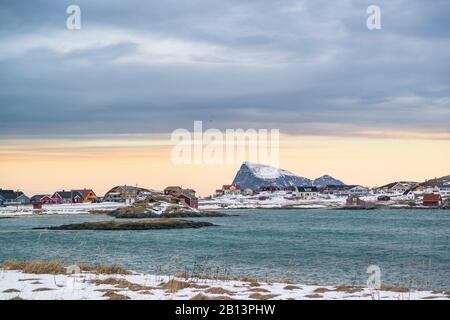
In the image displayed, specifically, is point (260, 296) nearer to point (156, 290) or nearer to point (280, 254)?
point (156, 290)

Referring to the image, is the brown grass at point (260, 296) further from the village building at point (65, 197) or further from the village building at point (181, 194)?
the village building at point (65, 197)

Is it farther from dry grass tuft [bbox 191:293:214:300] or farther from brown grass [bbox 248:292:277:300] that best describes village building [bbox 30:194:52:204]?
brown grass [bbox 248:292:277:300]

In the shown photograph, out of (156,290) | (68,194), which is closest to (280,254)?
(156,290)

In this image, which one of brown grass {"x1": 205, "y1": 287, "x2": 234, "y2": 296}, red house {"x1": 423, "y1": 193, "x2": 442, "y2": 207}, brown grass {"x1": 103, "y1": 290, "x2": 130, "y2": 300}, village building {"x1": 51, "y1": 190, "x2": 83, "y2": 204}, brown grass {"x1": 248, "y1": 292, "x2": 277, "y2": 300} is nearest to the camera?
brown grass {"x1": 103, "y1": 290, "x2": 130, "y2": 300}

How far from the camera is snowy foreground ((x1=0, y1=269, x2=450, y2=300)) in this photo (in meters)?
20.0

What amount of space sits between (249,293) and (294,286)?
10.6 ft

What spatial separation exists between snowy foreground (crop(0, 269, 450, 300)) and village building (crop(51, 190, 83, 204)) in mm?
178318

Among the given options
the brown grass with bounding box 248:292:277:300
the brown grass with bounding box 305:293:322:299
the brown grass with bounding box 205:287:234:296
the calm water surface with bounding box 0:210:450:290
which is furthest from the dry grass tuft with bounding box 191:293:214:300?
the calm water surface with bounding box 0:210:450:290

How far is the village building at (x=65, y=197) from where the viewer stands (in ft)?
643
